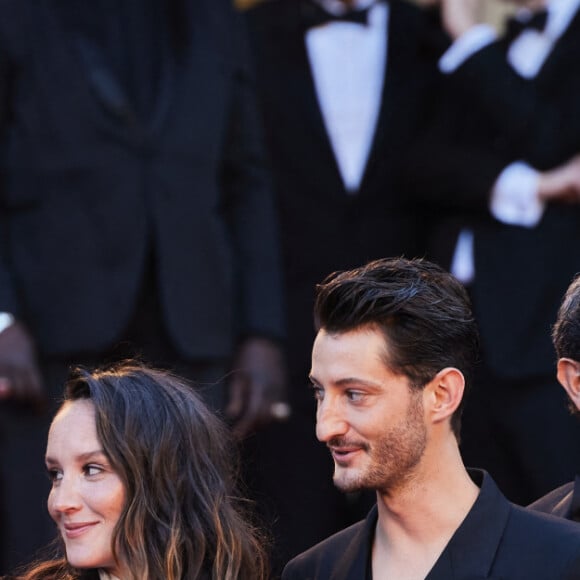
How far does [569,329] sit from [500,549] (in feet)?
2.23

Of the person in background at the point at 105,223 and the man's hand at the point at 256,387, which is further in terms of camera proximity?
the man's hand at the point at 256,387

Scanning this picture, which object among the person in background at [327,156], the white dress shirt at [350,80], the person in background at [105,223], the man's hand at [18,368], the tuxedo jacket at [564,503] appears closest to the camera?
the tuxedo jacket at [564,503]

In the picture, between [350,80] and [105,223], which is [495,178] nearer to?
[350,80]

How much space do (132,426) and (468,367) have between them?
79 centimetres

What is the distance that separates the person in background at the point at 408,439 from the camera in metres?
3.44

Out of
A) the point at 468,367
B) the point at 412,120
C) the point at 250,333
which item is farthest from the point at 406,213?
the point at 468,367

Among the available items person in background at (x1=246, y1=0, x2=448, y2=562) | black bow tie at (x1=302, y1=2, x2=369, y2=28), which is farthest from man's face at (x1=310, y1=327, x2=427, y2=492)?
black bow tie at (x1=302, y1=2, x2=369, y2=28)

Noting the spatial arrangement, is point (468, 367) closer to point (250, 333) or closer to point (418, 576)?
point (418, 576)

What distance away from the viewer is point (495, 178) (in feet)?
17.8

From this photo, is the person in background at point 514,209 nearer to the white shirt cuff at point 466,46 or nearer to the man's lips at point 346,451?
the white shirt cuff at point 466,46

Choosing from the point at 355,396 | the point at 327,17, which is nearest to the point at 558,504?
the point at 355,396

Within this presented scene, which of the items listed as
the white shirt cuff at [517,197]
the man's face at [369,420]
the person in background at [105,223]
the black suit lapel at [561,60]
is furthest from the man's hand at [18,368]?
the black suit lapel at [561,60]

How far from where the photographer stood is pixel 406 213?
18.6 ft

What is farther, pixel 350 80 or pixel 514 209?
pixel 350 80
